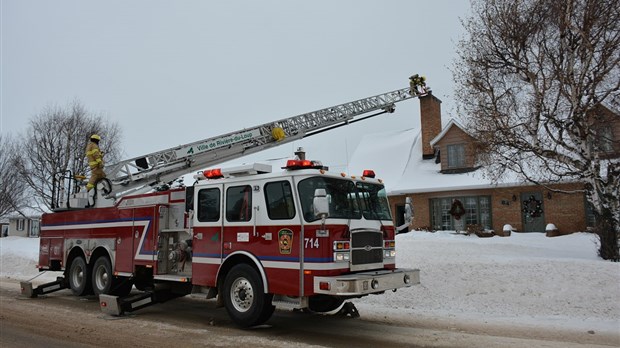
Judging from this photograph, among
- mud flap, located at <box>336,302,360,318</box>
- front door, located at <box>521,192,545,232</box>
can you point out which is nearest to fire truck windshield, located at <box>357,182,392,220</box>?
mud flap, located at <box>336,302,360,318</box>

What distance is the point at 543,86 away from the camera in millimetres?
12508

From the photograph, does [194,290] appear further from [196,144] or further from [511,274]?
[511,274]

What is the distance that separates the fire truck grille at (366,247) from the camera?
692 centimetres

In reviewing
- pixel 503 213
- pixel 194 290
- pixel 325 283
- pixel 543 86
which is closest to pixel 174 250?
pixel 194 290

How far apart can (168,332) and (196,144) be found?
499 centimetres

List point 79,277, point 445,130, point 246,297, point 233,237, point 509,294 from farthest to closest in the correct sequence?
1. point 445,130
2. point 79,277
3. point 509,294
4. point 233,237
5. point 246,297

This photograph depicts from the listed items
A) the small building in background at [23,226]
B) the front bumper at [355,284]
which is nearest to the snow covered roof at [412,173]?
the front bumper at [355,284]

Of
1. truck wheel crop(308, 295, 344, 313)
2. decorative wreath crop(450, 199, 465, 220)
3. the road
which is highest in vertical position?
decorative wreath crop(450, 199, 465, 220)

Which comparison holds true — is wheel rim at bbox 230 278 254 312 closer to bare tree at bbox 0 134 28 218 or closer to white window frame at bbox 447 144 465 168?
white window frame at bbox 447 144 465 168

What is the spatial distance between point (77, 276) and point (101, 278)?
42.7 inches

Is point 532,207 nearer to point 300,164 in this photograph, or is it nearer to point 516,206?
point 516,206

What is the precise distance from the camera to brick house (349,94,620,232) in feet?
65.0

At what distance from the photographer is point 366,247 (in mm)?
7145

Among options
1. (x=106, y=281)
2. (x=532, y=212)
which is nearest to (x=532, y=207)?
(x=532, y=212)
